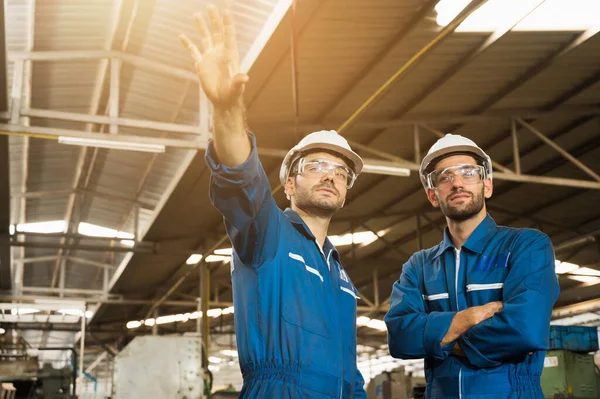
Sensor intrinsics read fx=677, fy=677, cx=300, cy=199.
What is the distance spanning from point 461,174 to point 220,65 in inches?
65.5

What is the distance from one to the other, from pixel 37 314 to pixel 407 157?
777 inches

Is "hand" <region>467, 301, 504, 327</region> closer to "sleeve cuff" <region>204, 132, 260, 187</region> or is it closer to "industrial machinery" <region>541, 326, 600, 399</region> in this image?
"sleeve cuff" <region>204, 132, 260, 187</region>

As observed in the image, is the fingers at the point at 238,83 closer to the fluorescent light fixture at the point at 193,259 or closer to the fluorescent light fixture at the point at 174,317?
the fluorescent light fixture at the point at 193,259

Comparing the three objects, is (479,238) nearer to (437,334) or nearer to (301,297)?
(437,334)

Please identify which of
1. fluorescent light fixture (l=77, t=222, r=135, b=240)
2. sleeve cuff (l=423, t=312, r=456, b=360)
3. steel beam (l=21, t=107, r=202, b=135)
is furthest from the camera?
fluorescent light fixture (l=77, t=222, r=135, b=240)

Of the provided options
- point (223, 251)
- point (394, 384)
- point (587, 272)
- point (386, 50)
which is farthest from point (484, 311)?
point (587, 272)

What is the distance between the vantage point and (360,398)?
3.05m

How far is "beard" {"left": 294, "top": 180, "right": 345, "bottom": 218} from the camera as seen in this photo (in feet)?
10.2

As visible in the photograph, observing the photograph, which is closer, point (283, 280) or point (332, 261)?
point (283, 280)

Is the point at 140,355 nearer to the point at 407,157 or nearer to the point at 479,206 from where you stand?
the point at 479,206

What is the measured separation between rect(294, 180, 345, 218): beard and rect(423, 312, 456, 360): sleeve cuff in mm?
722

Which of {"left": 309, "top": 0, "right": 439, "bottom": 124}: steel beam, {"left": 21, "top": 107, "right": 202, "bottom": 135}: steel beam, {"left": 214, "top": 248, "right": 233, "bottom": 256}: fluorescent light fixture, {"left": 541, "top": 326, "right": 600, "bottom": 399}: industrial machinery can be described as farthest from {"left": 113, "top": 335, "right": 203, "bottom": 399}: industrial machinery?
{"left": 214, "top": 248, "right": 233, "bottom": 256}: fluorescent light fixture

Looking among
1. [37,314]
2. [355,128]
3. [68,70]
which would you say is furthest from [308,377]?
[37,314]

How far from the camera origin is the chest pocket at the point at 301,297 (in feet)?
8.93
